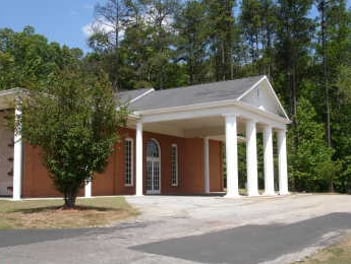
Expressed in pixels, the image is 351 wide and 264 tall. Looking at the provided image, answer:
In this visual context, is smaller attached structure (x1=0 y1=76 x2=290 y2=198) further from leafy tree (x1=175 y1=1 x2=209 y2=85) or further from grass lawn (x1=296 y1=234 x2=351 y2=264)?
leafy tree (x1=175 y1=1 x2=209 y2=85)

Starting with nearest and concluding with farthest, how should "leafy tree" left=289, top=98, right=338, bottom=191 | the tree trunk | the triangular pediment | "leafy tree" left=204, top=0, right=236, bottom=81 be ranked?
the tree trunk → the triangular pediment → "leafy tree" left=289, top=98, right=338, bottom=191 → "leafy tree" left=204, top=0, right=236, bottom=81

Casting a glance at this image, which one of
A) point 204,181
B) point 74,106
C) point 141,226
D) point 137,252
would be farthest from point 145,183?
point 137,252

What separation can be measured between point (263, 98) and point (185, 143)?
7.35 meters

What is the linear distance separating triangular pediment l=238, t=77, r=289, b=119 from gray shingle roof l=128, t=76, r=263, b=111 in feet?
1.02

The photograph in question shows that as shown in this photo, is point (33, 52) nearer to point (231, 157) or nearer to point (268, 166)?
point (268, 166)

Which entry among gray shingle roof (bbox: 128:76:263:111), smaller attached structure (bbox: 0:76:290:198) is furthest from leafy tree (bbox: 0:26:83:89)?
gray shingle roof (bbox: 128:76:263:111)

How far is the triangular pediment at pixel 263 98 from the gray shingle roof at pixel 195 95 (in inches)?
12.3

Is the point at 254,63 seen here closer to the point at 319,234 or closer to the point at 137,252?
the point at 319,234

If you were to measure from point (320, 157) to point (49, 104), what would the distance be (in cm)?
3102

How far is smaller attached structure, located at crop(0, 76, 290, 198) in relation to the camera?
85.1ft

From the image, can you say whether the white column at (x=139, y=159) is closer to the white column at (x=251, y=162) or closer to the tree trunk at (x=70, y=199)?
the white column at (x=251, y=162)

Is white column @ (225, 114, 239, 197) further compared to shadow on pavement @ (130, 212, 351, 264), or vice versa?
white column @ (225, 114, 239, 197)

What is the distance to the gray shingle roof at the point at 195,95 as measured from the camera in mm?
27547

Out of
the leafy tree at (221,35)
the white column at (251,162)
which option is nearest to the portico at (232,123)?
the white column at (251,162)
